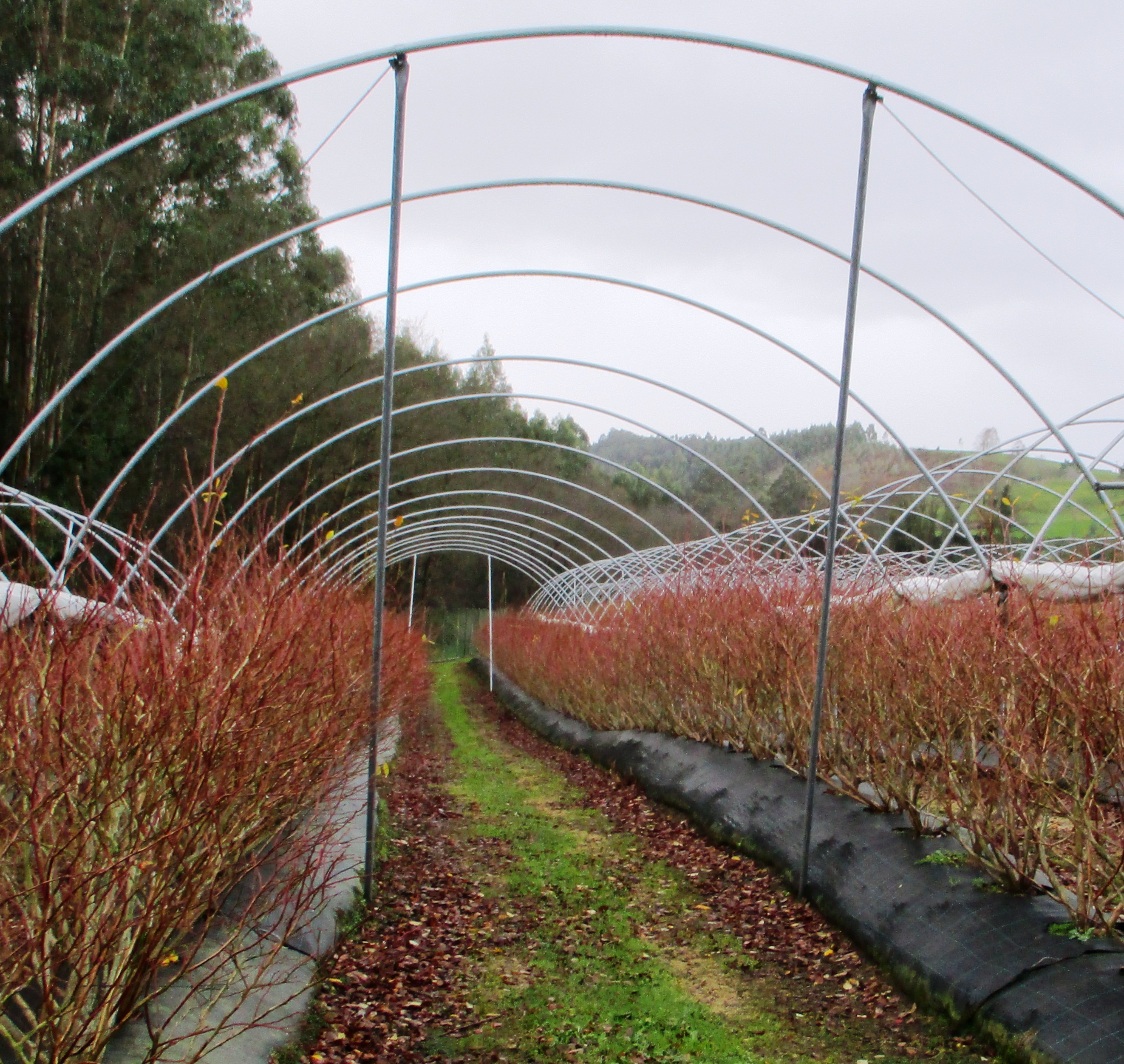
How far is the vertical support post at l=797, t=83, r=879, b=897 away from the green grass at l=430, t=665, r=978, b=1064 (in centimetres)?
116

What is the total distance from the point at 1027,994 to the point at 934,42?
535cm

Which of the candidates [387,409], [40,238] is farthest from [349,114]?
[40,238]

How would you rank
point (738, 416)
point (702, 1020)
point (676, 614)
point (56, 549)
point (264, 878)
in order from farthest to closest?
point (56, 549) → point (738, 416) → point (676, 614) → point (264, 878) → point (702, 1020)

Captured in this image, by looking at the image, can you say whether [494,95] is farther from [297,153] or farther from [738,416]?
[297,153]

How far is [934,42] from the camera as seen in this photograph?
21.7 ft

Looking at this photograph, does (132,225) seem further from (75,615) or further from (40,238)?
(75,615)

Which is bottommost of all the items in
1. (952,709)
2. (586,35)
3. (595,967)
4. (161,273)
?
(595,967)

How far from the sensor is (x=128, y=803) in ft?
12.2

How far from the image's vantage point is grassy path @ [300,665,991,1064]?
4.57m

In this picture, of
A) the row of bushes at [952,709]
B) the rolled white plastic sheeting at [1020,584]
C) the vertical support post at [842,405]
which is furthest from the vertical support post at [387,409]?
the rolled white plastic sheeting at [1020,584]

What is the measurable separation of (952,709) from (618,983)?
2234mm

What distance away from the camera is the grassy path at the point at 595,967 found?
457cm

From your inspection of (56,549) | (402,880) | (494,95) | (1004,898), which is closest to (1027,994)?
(1004,898)

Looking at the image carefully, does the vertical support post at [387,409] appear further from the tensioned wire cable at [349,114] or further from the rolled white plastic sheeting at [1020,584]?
the rolled white plastic sheeting at [1020,584]
